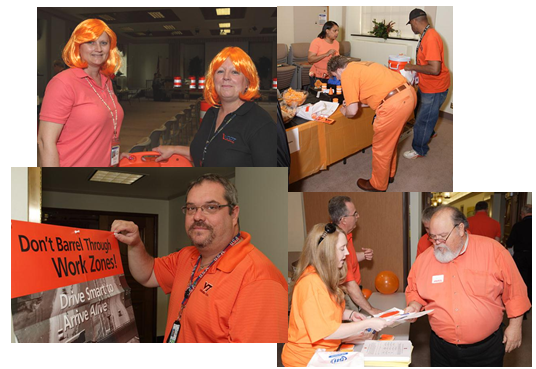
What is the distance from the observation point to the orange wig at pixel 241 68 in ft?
8.03

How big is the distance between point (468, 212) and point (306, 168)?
986 mm

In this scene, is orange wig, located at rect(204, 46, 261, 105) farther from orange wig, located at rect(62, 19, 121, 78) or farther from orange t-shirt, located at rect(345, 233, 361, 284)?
orange t-shirt, located at rect(345, 233, 361, 284)

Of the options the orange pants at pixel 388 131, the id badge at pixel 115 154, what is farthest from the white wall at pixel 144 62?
the orange pants at pixel 388 131

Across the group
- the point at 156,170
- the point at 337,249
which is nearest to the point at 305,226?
the point at 337,249

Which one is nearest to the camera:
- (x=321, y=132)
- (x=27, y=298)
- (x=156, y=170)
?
(x=27, y=298)

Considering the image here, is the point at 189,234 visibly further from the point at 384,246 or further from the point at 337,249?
the point at 384,246

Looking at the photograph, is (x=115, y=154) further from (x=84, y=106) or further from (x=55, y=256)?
(x=55, y=256)

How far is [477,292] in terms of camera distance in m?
2.32

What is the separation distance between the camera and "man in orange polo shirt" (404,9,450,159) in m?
2.63

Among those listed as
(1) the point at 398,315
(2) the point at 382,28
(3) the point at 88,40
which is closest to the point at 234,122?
(3) the point at 88,40

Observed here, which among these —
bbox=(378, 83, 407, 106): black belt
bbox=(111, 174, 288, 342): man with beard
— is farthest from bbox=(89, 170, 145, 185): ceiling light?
bbox=(378, 83, 407, 106): black belt

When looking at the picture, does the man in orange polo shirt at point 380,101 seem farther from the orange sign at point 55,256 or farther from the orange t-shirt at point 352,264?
the orange sign at point 55,256

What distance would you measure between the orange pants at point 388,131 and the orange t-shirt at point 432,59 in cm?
12

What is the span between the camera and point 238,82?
8.09 feet
